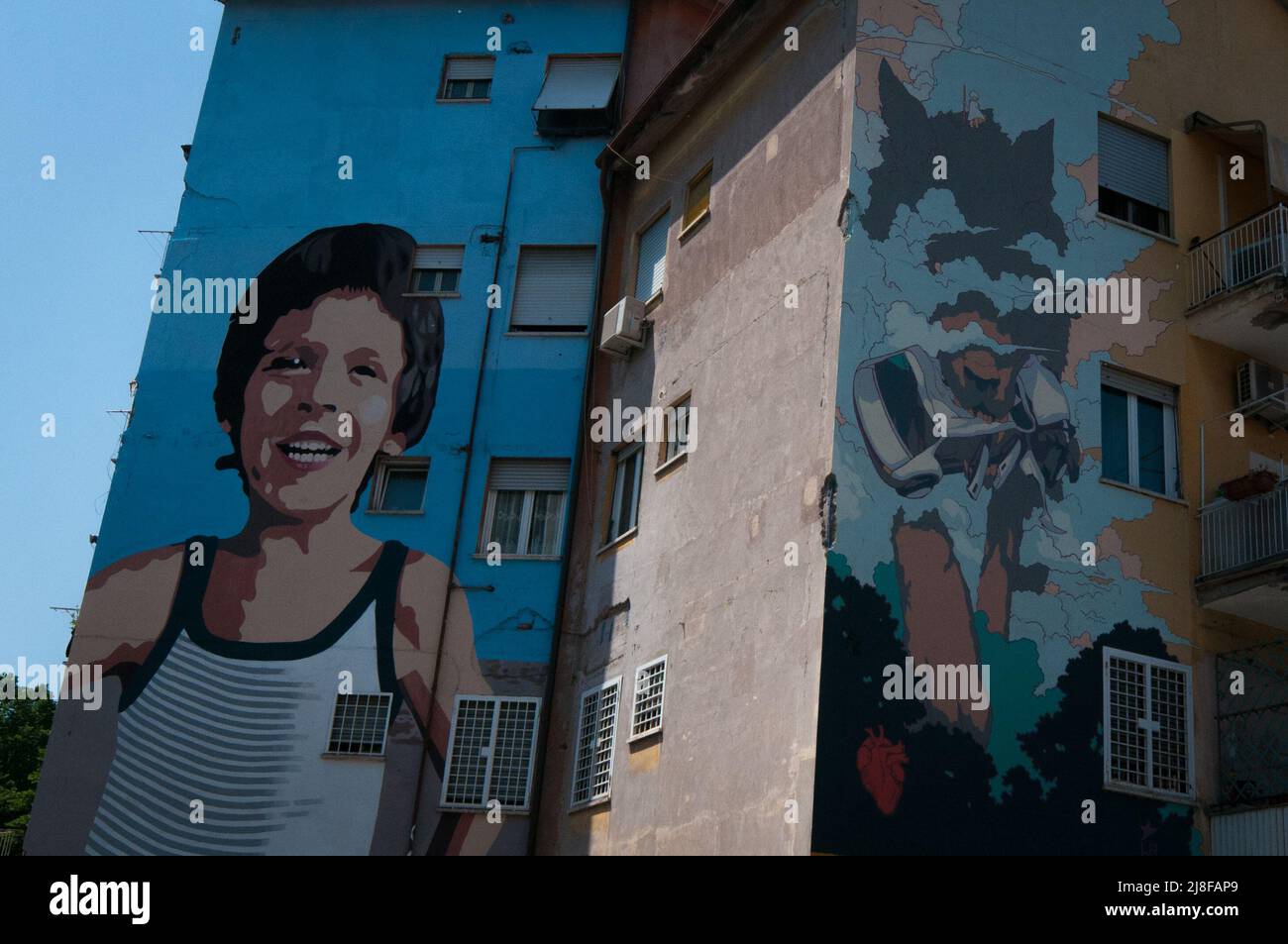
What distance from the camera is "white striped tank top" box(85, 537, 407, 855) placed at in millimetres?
20125

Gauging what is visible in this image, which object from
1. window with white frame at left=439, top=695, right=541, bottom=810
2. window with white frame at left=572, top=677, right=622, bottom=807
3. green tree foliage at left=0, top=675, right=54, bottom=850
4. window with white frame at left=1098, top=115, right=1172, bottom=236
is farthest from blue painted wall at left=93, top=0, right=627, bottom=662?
green tree foliage at left=0, top=675, right=54, bottom=850

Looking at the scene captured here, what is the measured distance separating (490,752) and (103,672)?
5.80 meters

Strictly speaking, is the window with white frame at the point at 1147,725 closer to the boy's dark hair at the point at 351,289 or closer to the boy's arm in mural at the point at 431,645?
the boy's arm in mural at the point at 431,645

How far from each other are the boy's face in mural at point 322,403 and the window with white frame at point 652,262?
12.7 ft

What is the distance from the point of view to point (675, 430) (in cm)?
1988

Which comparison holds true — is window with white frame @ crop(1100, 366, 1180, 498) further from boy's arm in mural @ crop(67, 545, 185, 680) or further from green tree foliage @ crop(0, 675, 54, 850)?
green tree foliage @ crop(0, 675, 54, 850)

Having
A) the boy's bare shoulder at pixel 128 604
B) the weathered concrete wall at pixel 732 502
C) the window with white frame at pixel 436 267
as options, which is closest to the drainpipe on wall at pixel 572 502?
the weathered concrete wall at pixel 732 502

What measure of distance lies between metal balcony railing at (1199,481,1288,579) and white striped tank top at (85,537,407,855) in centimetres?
1084

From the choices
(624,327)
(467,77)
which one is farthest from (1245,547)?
(467,77)

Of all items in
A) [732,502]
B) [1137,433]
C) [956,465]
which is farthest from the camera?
[1137,433]

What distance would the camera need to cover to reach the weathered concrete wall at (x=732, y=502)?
52.2 feet

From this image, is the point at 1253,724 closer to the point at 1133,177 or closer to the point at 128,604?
the point at 1133,177
